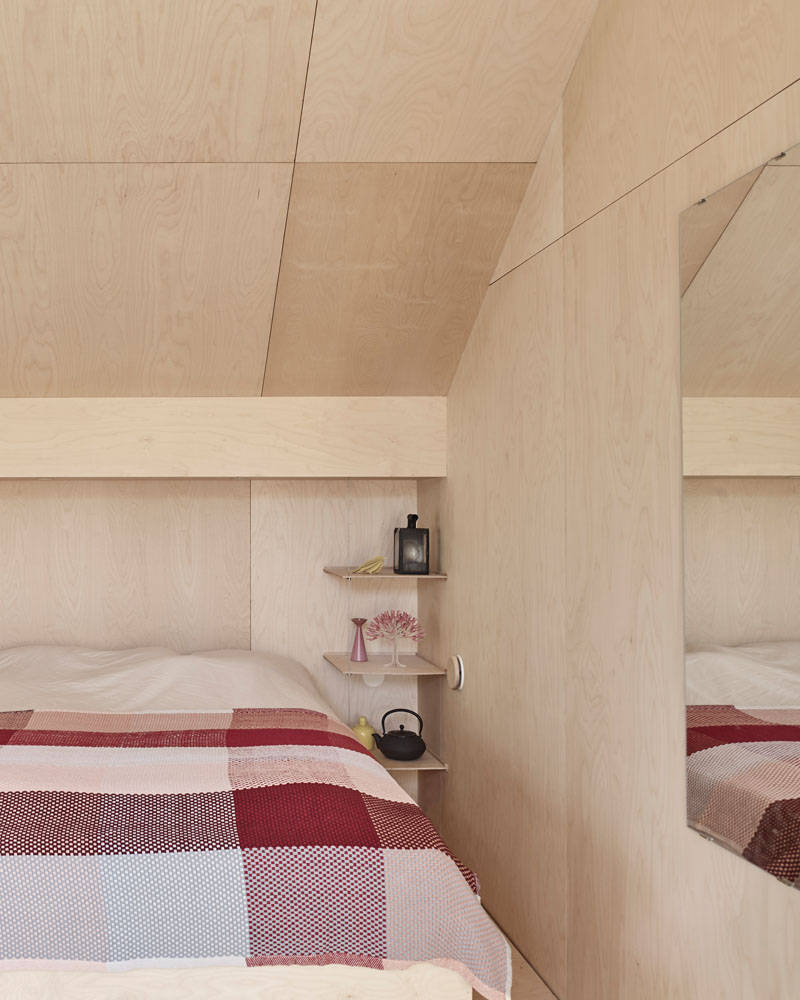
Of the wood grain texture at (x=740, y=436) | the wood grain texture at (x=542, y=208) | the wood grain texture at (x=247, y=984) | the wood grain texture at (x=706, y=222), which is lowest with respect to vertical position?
the wood grain texture at (x=247, y=984)

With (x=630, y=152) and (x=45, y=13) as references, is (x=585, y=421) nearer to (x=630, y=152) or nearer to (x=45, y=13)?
(x=630, y=152)

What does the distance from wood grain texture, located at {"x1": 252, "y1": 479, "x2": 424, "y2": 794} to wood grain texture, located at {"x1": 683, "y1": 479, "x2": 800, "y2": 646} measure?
206 centimetres

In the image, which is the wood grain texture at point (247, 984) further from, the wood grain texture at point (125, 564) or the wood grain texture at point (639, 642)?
the wood grain texture at point (125, 564)

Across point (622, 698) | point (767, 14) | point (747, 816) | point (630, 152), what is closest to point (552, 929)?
point (622, 698)

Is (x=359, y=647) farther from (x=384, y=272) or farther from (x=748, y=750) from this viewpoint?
(x=748, y=750)

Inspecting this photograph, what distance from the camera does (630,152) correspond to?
1918 millimetres

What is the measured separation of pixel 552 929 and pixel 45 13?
7.76 ft

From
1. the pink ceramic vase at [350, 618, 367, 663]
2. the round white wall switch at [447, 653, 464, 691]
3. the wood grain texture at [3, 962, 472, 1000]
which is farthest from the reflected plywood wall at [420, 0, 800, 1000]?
the pink ceramic vase at [350, 618, 367, 663]

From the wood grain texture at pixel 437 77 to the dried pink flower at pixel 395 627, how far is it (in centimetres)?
162

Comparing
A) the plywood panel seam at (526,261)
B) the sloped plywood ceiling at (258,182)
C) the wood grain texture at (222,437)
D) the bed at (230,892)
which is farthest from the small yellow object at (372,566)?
the bed at (230,892)

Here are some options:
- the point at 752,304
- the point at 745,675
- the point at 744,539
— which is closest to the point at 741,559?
the point at 744,539

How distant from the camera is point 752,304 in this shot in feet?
4.93

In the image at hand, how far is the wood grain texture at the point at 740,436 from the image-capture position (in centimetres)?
141

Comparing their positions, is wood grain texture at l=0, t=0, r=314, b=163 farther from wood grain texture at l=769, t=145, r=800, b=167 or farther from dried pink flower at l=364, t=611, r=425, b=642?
dried pink flower at l=364, t=611, r=425, b=642
